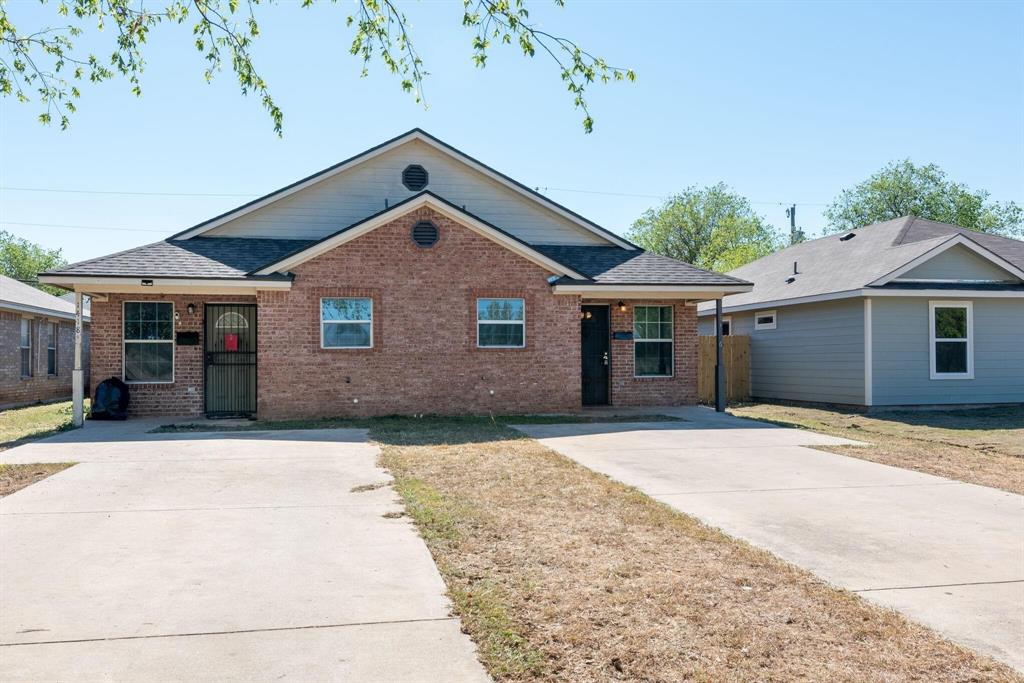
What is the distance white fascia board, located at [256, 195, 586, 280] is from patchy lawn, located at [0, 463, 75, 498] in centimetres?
629

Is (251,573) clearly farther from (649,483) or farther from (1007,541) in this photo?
(1007,541)

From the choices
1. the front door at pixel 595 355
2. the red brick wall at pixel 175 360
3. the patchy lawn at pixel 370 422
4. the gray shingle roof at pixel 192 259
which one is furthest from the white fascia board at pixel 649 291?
the red brick wall at pixel 175 360

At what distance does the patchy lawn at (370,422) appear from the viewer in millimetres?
13516

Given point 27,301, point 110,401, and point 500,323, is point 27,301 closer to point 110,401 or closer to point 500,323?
point 110,401

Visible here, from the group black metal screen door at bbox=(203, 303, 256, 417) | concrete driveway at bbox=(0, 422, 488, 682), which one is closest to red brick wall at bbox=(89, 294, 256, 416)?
black metal screen door at bbox=(203, 303, 256, 417)

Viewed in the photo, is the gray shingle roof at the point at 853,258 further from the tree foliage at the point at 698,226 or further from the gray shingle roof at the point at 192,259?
the tree foliage at the point at 698,226

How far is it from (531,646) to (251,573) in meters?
2.19

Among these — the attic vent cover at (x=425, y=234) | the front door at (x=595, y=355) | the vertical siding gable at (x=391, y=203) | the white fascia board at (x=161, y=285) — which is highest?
the vertical siding gable at (x=391, y=203)

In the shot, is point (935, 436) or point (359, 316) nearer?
point (935, 436)

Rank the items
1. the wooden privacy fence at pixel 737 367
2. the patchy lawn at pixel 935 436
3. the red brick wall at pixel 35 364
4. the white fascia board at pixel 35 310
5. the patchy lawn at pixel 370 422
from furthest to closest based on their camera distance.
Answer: the wooden privacy fence at pixel 737 367 → the red brick wall at pixel 35 364 → the white fascia board at pixel 35 310 → the patchy lawn at pixel 370 422 → the patchy lawn at pixel 935 436

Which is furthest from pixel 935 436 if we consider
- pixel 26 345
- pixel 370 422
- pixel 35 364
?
pixel 35 364

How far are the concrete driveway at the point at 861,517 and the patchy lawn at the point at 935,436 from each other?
25.3 inches

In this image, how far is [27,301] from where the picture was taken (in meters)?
20.7

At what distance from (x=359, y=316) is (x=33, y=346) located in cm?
1211
